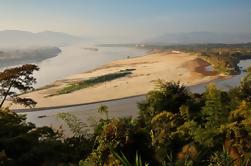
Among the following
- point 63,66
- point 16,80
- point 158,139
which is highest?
point 16,80

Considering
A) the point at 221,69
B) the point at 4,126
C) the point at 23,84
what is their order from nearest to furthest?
the point at 4,126 → the point at 23,84 → the point at 221,69

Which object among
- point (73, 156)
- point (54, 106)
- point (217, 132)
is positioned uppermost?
point (217, 132)

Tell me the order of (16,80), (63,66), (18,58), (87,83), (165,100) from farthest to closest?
1. (18,58)
2. (63,66)
3. (87,83)
4. (16,80)
5. (165,100)

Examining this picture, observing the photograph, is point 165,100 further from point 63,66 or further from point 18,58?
point 18,58

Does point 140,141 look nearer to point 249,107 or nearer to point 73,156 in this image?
point 73,156

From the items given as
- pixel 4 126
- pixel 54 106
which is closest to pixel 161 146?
pixel 4 126

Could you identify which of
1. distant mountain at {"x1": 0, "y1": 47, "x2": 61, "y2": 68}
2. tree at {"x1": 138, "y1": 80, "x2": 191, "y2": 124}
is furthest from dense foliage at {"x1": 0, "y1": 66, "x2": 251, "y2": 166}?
distant mountain at {"x1": 0, "y1": 47, "x2": 61, "y2": 68}

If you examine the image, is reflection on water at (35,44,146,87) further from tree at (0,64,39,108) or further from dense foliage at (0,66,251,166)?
dense foliage at (0,66,251,166)

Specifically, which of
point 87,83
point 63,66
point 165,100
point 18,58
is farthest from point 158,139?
point 18,58
